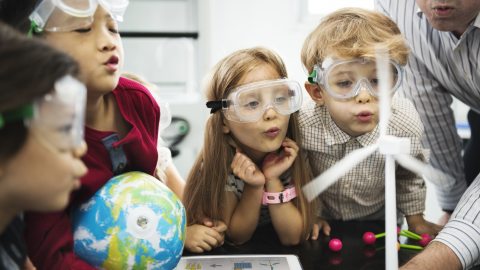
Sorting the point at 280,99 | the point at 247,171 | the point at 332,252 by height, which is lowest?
the point at 332,252

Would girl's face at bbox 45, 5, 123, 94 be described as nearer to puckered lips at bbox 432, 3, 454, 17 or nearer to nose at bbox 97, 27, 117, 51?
nose at bbox 97, 27, 117, 51

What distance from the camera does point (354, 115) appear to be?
157cm

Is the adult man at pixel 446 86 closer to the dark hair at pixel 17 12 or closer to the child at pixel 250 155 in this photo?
the child at pixel 250 155

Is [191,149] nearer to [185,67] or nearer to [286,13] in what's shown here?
[185,67]

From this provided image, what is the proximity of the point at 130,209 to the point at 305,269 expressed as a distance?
551 mm

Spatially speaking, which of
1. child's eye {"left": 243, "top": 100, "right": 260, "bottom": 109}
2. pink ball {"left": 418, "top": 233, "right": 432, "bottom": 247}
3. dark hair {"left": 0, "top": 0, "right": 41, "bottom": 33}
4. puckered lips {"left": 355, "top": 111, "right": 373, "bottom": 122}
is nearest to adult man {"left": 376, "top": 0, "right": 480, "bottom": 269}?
pink ball {"left": 418, "top": 233, "right": 432, "bottom": 247}

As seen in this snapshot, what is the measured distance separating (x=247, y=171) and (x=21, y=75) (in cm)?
86

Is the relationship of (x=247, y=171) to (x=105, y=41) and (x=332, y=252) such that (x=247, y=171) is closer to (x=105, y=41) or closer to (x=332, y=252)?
(x=332, y=252)

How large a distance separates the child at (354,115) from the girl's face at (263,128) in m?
0.15

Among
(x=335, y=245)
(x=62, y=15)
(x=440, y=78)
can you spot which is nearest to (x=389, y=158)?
(x=335, y=245)

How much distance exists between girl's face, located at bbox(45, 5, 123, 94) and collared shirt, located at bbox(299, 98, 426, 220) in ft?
2.48

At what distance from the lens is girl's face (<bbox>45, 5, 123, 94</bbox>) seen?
1.10 metres

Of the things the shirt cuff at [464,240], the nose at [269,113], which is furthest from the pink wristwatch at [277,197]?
the shirt cuff at [464,240]

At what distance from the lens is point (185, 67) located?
3971mm
